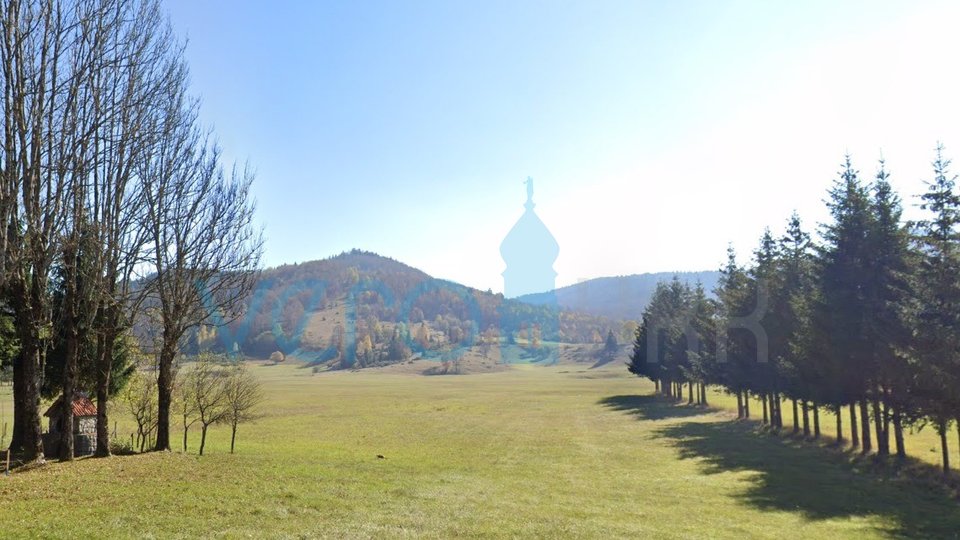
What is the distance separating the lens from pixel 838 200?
1373 inches

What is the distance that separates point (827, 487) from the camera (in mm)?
27281

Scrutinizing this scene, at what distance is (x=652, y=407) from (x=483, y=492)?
189ft

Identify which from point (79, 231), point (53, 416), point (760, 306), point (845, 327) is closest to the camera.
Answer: point (79, 231)

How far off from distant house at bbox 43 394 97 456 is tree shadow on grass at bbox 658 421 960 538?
2989cm

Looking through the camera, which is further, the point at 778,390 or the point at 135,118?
the point at 778,390

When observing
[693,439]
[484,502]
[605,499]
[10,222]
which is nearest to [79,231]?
[10,222]

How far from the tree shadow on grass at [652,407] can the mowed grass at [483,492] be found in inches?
824

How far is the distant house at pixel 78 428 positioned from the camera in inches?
1067

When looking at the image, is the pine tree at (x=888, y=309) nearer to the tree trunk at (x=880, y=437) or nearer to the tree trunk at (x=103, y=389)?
the tree trunk at (x=880, y=437)

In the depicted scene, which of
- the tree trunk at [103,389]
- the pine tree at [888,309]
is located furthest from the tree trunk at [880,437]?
the tree trunk at [103,389]

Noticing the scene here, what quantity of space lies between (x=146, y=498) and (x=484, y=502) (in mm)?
11251

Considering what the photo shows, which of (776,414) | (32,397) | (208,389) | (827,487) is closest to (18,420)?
(32,397)

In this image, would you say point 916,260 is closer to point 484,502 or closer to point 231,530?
point 484,502

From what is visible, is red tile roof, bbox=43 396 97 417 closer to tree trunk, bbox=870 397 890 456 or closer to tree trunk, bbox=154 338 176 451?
tree trunk, bbox=154 338 176 451
